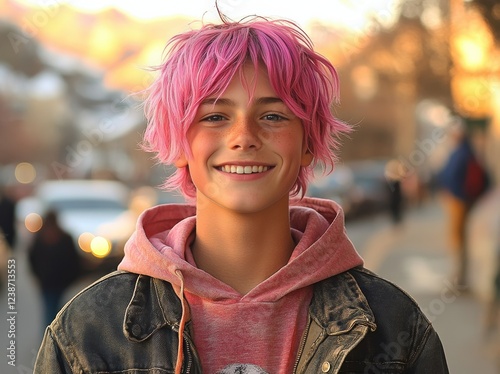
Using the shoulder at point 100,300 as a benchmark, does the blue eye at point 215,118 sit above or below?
above

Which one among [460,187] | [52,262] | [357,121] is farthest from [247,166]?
[460,187]

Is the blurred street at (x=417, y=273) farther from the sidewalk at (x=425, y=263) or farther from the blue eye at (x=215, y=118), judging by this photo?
the blue eye at (x=215, y=118)

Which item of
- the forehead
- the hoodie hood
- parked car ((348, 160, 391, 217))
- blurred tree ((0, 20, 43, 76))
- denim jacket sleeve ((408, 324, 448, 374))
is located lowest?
parked car ((348, 160, 391, 217))

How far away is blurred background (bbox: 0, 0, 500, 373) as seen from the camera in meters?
6.75

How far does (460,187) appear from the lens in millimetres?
7066

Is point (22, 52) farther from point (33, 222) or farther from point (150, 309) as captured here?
point (150, 309)

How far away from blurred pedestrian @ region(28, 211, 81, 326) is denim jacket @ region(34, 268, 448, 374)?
4495mm

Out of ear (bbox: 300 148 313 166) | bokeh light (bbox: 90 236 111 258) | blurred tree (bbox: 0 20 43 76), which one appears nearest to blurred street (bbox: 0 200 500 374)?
bokeh light (bbox: 90 236 111 258)

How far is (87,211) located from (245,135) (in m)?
6.73

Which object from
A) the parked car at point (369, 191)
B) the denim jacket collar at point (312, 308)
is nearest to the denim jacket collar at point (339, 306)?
the denim jacket collar at point (312, 308)

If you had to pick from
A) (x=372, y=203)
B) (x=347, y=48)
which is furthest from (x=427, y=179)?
(x=347, y=48)

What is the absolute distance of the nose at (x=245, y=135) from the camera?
201cm

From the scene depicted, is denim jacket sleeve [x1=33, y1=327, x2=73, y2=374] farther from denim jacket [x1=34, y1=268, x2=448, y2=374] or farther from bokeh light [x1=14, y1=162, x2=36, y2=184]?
bokeh light [x1=14, y1=162, x2=36, y2=184]

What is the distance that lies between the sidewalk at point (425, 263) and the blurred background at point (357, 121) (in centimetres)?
1
